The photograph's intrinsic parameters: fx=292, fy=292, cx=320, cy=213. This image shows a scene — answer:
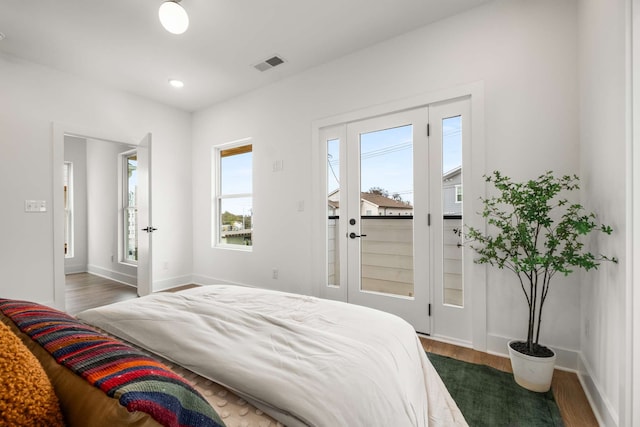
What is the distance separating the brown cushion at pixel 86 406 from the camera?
45 cm

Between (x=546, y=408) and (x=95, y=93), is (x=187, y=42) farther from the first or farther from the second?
(x=546, y=408)

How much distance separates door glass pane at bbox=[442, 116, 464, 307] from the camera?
2471 millimetres

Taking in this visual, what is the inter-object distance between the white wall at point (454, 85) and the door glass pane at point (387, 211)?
1.37 ft

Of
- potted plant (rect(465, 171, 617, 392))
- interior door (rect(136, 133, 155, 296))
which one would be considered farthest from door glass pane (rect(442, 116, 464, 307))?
interior door (rect(136, 133, 155, 296))

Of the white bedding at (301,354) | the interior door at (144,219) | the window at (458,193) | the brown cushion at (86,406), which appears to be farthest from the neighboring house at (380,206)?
the brown cushion at (86,406)

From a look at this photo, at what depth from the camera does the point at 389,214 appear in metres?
2.85

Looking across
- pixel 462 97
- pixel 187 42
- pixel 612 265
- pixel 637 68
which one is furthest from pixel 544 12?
pixel 187 42

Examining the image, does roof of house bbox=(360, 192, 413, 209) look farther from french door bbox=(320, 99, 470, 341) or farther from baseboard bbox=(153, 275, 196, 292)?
baseboard bbox=(153, 275, 196, 292)

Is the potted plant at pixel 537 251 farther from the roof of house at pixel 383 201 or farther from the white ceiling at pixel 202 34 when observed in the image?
the white ceiling at pixel 202 34

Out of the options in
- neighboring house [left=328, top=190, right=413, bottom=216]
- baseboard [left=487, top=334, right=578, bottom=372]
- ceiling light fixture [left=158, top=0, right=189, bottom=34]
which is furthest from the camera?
neighboring house [left=328, top=190, right=413, bottom=216]

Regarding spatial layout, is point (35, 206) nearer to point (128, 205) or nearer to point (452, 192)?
point (128, 205)

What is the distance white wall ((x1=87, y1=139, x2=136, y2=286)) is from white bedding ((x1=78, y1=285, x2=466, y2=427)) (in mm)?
4288

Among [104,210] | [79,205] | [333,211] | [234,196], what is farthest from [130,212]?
[333,211]

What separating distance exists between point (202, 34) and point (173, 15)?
590 millimetres
